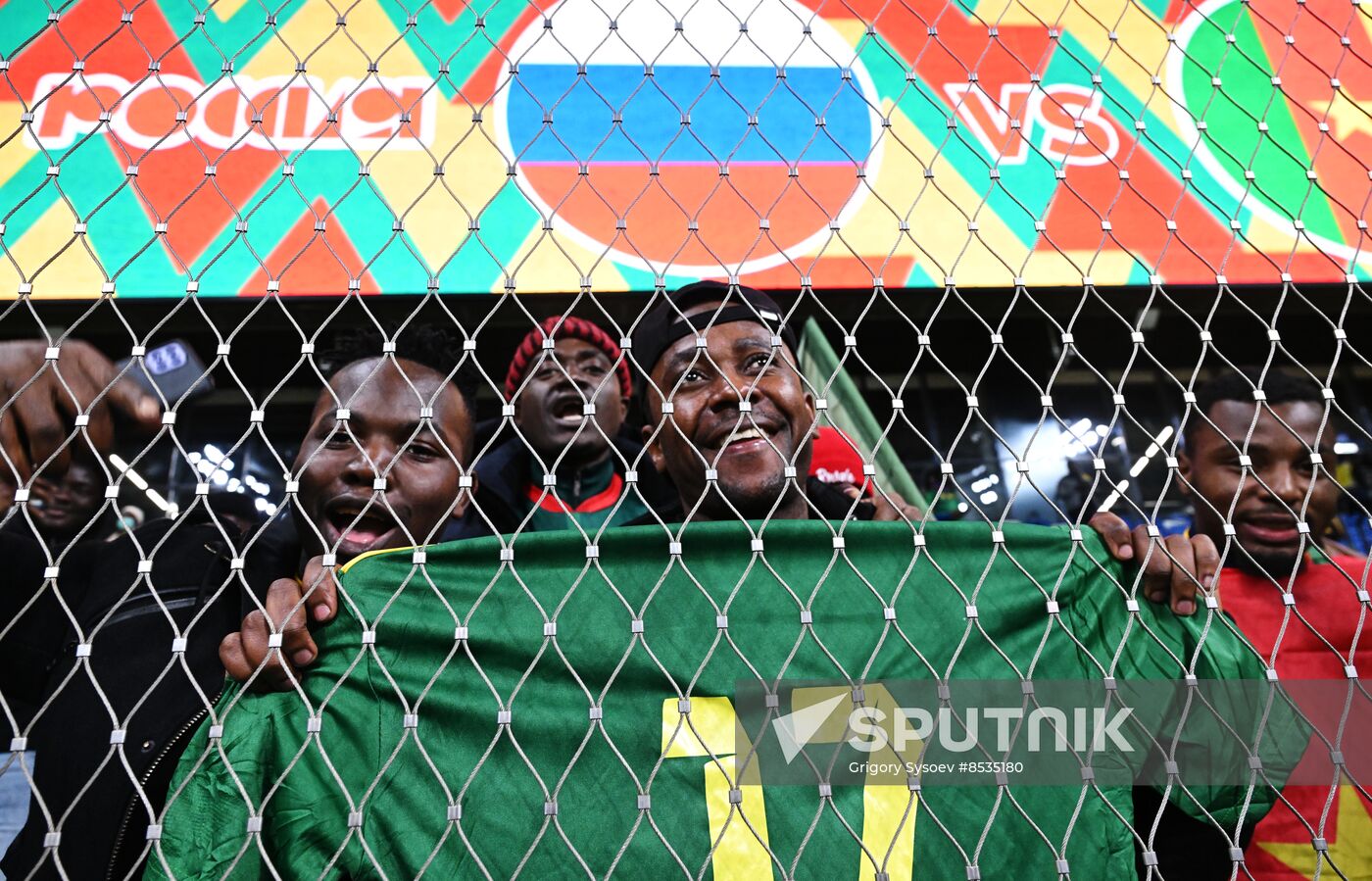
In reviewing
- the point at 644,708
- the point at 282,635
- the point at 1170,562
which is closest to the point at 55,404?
the point at 282,635

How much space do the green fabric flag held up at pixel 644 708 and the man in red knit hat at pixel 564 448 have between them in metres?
0.54

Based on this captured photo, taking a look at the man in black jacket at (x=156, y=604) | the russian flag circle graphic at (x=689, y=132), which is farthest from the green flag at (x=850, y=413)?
the man in black jacket at (x=156, y=604)

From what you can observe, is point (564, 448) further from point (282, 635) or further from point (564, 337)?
point (282, 635)

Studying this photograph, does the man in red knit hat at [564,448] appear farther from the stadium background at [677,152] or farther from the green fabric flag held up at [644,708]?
the green fabric flag held up at [644,708]

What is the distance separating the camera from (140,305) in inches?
58.9

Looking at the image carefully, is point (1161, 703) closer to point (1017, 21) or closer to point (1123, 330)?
point (1017, 21)

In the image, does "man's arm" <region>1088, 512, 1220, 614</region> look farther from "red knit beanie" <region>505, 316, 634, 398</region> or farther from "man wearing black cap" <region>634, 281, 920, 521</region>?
"red knit beanie" <region>505, 316, 634, 398</region>

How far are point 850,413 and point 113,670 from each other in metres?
1.20

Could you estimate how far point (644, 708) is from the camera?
888mm

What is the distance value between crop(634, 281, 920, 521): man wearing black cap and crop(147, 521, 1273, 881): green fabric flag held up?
215mm

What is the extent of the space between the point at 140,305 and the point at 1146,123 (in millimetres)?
1537

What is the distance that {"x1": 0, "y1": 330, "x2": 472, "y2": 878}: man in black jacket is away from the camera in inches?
34.9

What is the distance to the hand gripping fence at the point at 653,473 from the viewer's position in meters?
0.86

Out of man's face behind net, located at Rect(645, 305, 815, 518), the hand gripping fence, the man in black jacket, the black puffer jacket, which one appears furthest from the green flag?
the black puffer jacket
